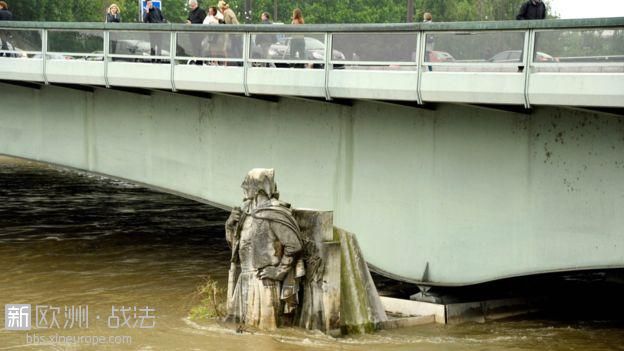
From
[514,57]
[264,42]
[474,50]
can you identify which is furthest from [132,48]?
[514,57]

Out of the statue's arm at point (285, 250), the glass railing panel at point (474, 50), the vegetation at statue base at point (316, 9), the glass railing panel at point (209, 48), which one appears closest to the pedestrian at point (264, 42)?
the glass railing panel at point (209, 48)

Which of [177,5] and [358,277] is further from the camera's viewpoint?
[177,5]

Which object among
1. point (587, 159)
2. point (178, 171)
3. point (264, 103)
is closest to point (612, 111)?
point (587, 159)

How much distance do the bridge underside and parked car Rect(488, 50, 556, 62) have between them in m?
0.96

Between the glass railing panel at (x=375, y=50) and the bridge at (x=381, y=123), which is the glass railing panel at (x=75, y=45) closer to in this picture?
the bridge at (x=381, y=123)

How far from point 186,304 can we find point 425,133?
5.01 m

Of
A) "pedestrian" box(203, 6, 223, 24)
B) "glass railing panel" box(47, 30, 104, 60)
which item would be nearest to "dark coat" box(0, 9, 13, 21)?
"glass railing panel" box(47, 30, 104, 60)

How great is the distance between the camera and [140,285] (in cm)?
2230

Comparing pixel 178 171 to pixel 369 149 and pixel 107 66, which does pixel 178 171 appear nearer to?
pixel 107 66

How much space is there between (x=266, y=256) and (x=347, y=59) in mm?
4223

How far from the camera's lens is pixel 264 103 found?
2117 centimetres

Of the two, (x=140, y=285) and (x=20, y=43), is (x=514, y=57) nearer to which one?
(x=140, y=285)

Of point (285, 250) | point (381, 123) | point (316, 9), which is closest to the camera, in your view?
point (285, 250)

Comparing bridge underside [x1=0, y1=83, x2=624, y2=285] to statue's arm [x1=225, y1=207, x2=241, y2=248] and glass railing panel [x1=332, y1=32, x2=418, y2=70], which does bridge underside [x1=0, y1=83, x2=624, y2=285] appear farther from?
statue's arm [x1=225, y1=207, x2=241, y2=248]
